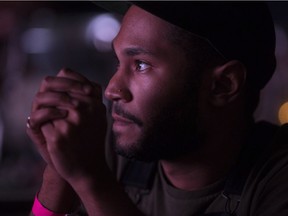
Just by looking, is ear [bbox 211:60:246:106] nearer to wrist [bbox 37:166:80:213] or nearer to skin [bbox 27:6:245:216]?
skin [bbox 27:6:245:216]

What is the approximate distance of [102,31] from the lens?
8.54 ft

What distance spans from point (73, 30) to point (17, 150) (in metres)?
0.68

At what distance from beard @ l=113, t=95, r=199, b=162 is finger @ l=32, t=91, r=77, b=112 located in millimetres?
216

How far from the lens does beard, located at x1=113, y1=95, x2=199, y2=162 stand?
103 cm

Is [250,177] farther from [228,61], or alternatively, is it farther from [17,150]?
[17,150]

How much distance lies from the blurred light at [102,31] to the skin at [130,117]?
1.51 metres

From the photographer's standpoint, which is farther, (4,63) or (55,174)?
(4,63)

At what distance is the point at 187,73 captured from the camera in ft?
3.44

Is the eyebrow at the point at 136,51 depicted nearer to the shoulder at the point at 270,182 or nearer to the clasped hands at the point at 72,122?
the clasped hands at the point at 72,122

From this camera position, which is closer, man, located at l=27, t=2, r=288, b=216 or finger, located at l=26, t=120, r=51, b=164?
finger, located at l=26, t=120, r=51, b=164

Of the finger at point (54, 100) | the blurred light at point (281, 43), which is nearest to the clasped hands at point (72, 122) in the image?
the finger at point (54, 100)

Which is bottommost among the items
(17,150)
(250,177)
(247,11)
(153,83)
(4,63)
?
(17,150)

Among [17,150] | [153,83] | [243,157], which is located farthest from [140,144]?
[17,150]

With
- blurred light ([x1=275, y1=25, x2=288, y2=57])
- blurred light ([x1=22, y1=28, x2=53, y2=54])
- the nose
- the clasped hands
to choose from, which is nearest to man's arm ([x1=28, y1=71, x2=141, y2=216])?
the clasped hands
